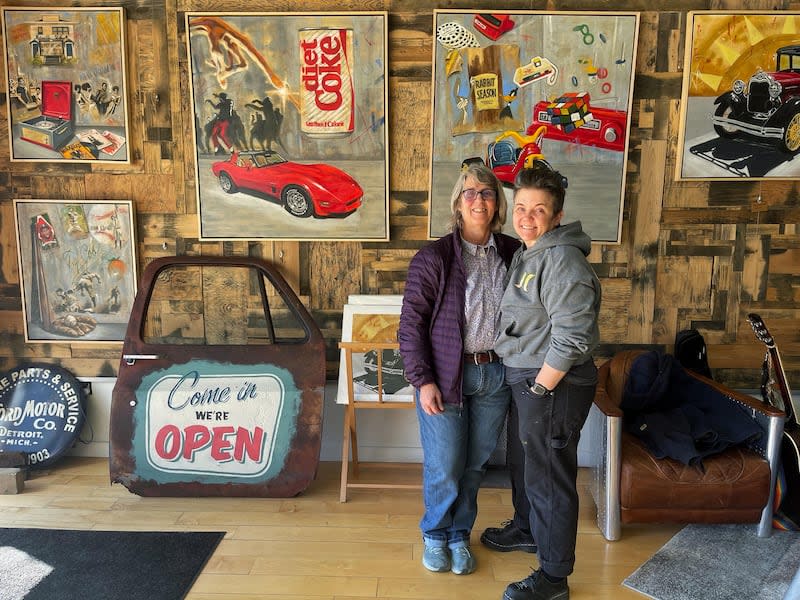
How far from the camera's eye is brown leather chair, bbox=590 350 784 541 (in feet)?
8.10

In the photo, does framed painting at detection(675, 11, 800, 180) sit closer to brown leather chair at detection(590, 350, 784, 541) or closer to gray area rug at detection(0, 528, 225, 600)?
brown leather chair at detection(590, 350, 784, 541)

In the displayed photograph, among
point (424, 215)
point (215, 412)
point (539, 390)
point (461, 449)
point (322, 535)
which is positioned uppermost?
point (424, 215)

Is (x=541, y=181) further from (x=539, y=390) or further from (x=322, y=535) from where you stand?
(x=322, y=535)

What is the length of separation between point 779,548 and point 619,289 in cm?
128

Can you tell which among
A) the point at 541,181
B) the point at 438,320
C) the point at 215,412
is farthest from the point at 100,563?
the point at 541,181

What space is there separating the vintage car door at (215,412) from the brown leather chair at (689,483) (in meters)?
1.31

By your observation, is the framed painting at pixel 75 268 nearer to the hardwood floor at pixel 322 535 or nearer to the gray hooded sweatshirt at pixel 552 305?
the hardwood floor at pixel 322 535

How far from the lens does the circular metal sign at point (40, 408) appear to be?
3.10 meters

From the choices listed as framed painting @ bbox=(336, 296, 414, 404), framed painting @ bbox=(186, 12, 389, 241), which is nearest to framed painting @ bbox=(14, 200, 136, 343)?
framed painting @ bbox=(186, 12, 389, 241)

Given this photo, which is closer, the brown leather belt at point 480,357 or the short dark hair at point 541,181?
the short dark hair at point 541,181

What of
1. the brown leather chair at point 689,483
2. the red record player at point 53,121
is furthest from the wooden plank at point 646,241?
the red record player at point 53,121

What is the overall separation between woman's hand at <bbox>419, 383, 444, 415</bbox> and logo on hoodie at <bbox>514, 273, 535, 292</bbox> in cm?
46

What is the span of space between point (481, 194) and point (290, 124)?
1.30 m

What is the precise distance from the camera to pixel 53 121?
9.84 feet
